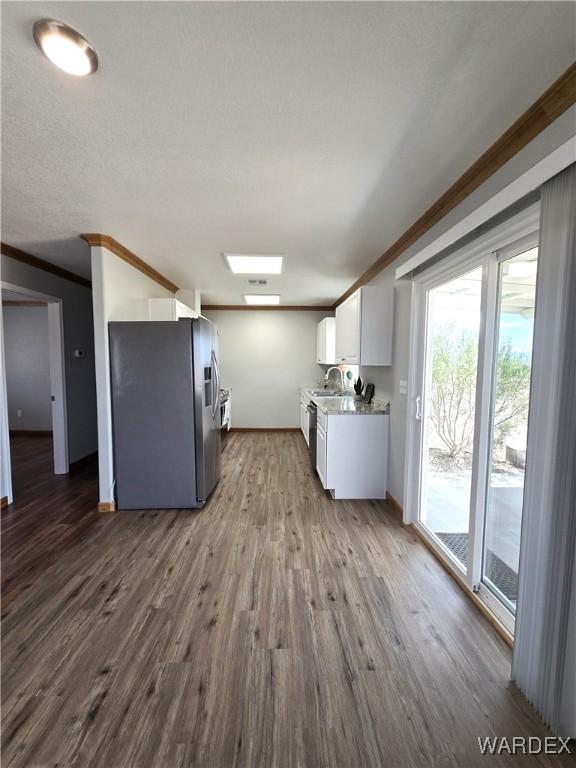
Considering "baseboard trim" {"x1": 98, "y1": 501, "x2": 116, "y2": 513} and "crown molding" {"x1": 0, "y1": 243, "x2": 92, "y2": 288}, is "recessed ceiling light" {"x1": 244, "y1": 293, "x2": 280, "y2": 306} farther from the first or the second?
"baseboard trim" {"x1": 98, "y1": 501, "x2": 116, "y2": 513}

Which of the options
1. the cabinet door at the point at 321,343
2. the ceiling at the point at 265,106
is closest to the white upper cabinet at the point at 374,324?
the ceiling at the point at 265,106

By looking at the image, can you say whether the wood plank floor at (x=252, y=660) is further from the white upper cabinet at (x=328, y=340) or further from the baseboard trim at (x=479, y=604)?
the white upper cabinet at (x=328, y=340)

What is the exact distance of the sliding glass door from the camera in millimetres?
1662

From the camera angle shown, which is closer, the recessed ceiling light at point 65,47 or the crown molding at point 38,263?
the recessed ceiling light at point 65,47

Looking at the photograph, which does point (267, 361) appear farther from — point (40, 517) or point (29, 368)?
point (29, 368)

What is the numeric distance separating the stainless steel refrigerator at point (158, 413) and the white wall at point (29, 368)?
165 inches

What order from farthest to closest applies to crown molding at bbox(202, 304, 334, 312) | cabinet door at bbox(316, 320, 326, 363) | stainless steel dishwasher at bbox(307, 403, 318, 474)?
crown molding at bbox(202, 304, 334, 312)
cabinet door at bbox(316, 320, 326, 363)
stainless steel dishwasher at bbox(307, 403, 318, 474)

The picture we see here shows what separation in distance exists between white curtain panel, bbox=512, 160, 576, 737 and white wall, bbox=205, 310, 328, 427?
5.08 m

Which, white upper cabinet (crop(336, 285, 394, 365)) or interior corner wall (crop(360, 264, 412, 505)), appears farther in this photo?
white upper cabinet (crop(336, 285, 394, 365))

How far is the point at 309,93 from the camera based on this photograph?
1282 mm

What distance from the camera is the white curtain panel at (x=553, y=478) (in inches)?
45.4

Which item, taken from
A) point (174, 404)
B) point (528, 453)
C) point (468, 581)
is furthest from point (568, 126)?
point (174, 404)

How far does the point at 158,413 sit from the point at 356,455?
2.05 m

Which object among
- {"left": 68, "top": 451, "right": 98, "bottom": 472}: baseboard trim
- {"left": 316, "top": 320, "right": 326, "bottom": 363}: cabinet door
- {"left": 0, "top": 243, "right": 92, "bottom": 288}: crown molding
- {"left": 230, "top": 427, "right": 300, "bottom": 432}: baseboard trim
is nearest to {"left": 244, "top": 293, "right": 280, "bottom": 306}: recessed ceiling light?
{"left": 316, "top": 320, "right": 326, "bottom": 363}: cabinet door
